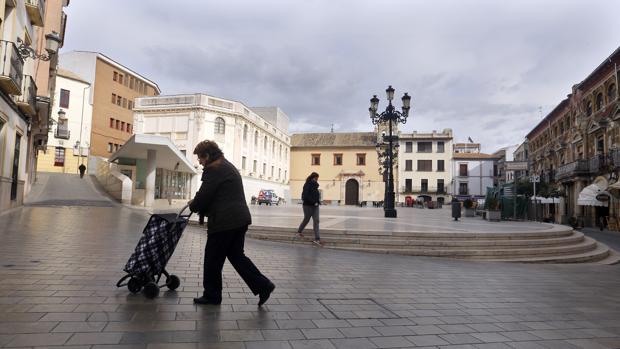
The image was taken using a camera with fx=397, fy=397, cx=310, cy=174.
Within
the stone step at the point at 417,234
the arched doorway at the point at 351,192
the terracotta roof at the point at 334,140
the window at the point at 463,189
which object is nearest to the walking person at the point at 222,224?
the stone step at the point at 417,234

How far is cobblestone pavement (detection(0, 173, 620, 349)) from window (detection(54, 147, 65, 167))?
34654mm

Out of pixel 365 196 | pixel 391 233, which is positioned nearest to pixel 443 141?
pixel 365 196

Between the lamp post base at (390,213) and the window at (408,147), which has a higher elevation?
the window at (408,147)

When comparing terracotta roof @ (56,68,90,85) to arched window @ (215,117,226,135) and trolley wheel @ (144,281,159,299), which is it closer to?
arched window @ (215,117,226,135)

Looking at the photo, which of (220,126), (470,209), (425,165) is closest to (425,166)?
(425,165)

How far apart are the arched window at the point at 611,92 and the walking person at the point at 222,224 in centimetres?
2882

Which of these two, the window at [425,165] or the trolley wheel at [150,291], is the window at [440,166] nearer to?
the window at [425,165]

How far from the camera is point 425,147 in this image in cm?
5403

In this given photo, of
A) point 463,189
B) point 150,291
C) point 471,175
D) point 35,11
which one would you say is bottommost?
point 150,291

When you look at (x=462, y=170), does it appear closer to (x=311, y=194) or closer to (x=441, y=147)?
(x=441, y=147)

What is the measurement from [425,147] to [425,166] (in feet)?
8.53

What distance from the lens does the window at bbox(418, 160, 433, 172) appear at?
5344 centimetres

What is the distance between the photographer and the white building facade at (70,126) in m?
36.6

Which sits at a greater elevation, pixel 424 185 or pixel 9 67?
pixel 9 67
